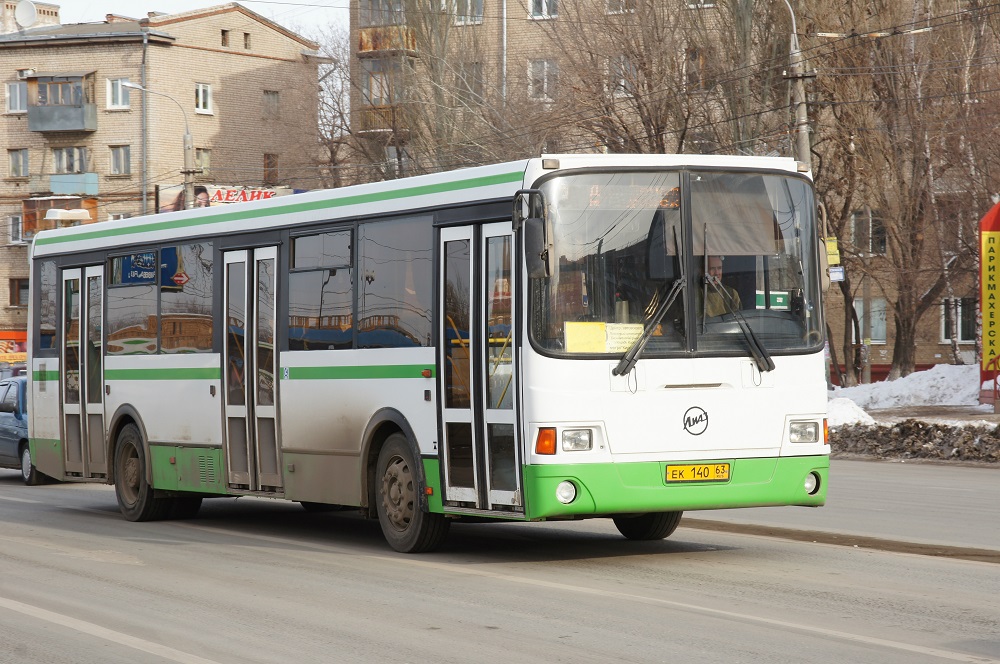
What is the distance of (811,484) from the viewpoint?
11195mm

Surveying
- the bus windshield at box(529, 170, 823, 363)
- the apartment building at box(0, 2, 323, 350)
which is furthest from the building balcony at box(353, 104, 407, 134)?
the bus windshield at box(529, 170, 823, 363)

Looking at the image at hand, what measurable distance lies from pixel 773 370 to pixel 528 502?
81.6 inches

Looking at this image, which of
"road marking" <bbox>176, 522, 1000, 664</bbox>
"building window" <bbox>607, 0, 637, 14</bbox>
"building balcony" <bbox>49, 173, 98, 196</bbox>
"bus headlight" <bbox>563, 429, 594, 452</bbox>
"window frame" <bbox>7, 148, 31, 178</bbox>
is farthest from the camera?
"window frame" <bbox>7, 148, 31, 178</bbox>

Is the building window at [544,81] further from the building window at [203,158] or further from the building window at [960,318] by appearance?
the building window at [203,158]

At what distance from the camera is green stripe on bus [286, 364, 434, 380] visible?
11727 mm

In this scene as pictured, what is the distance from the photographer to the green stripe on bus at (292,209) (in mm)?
11227

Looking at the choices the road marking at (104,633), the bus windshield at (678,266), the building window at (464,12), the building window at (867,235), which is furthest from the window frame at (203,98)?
the road marking at (104,633)

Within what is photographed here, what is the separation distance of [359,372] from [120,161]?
62101mm

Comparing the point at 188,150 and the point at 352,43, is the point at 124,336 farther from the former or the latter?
the point at 352,43

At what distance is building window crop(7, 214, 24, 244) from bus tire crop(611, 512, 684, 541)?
6537cm

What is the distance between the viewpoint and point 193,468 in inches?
578

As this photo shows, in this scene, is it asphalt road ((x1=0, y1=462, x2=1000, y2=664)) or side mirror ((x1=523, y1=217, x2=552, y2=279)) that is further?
side mirror ((x1=523, y1=217, x2=552, y2=279))

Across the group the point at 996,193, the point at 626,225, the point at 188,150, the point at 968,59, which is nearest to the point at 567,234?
the point at 626,225

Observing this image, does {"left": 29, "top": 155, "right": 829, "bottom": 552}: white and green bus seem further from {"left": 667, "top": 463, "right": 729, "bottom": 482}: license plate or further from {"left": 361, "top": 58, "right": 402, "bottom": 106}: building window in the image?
{"left": 361, "top": 58, "right": 402, "bottom": 106}: building window
